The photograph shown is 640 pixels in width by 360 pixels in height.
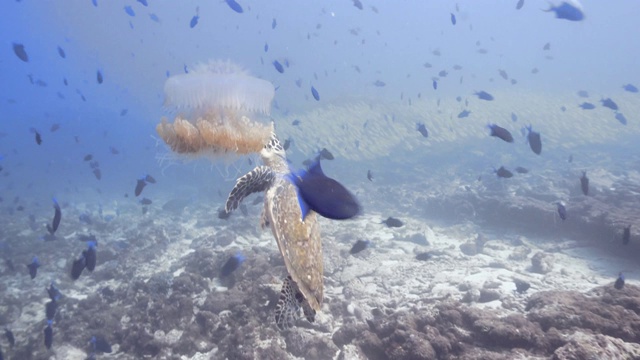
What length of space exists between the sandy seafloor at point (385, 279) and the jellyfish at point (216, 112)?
1644mm

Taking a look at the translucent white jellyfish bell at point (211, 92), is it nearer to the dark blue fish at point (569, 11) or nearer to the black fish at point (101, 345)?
the black fish at point (101, 345)

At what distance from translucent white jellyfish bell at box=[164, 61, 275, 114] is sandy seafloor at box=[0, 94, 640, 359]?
2080mm

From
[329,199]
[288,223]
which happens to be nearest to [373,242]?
[288,223]

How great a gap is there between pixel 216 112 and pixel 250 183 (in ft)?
2.91

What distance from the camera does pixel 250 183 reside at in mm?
3363

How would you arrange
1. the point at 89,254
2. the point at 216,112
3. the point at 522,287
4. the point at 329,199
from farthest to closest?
the point at 522,287 → the point at 89,254 → the point at 216,112 → the point at 329,199

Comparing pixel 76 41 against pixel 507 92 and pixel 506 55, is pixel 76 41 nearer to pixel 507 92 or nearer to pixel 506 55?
pixel 507 92

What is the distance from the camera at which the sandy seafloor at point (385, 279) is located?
169 inches

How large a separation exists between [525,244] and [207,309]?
33.3ft

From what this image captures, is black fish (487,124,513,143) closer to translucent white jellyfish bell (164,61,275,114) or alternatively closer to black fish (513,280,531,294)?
black fish (513,280,531,294)

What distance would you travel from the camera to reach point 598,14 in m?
128

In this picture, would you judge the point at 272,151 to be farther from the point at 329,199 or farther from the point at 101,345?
the point at 101,345

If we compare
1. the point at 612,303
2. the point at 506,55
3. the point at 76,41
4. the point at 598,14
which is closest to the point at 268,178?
the point at 612,303

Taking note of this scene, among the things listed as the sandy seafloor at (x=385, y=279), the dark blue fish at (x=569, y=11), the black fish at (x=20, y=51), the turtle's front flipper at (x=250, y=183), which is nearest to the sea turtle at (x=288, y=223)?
the turtle's front flipper at (x=250, y=183)
